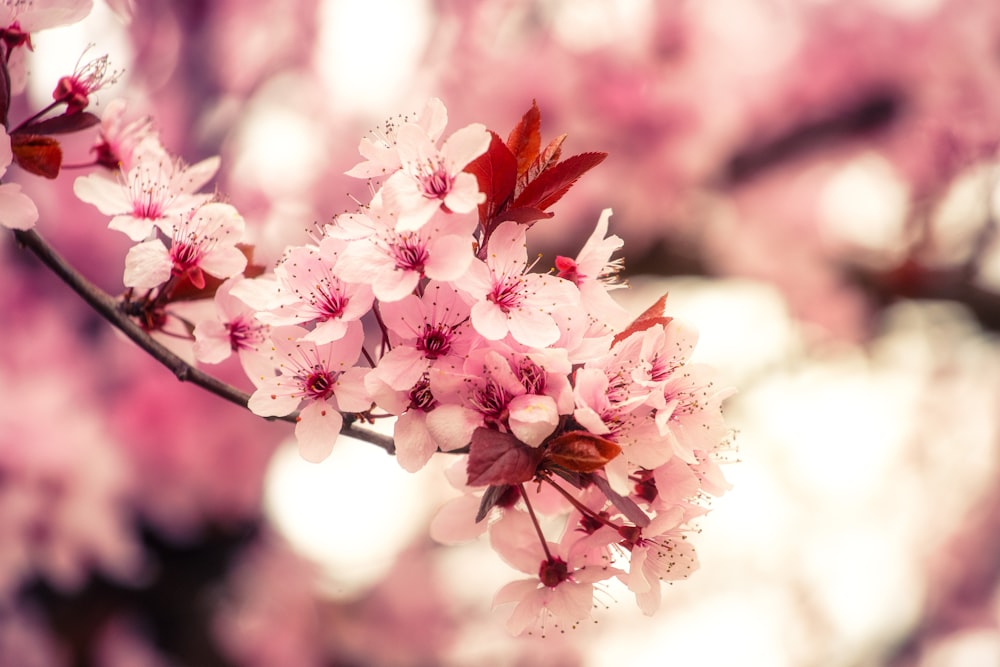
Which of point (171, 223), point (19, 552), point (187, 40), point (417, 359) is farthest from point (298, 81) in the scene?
point (417, 359)

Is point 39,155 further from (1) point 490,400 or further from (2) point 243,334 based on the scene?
(1) point 490,400

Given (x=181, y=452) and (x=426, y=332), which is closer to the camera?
(x=426, y=332)

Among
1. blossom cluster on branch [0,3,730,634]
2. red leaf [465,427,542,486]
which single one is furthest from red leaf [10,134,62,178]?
red leaf [465,427,542,486]

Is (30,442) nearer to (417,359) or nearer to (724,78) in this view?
(417,359)

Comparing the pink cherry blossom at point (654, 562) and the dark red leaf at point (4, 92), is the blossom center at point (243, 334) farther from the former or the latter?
the pink cherry blossom at point (654, 562)

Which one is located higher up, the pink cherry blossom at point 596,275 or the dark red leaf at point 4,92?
the dark red leaf at point 4,92

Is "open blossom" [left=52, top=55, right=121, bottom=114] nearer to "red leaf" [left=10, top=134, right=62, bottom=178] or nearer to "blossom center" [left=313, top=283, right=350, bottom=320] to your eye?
"red leaf" [left=10, top=134, right=62, bottom=178]

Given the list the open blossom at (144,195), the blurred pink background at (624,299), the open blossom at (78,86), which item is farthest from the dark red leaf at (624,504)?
the blurred pink background at (624,299)

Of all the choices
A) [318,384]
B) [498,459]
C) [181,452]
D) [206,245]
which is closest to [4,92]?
[206,245]
